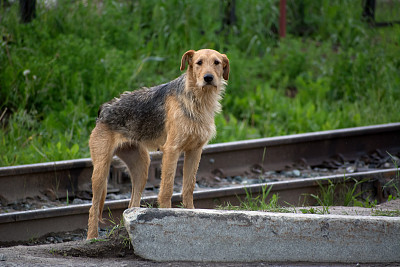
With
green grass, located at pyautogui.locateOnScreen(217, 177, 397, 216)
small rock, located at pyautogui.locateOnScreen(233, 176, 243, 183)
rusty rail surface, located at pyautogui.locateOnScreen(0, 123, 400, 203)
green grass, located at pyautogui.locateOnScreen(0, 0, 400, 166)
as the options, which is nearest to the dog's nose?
green grass, located at pyautogui.locateOnScreen(217, 177, 397, 216)

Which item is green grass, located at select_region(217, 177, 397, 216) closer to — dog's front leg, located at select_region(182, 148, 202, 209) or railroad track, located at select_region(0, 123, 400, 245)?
railroad track, located at select_region(0, 123, 400, 245)

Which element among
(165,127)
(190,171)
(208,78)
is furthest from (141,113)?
(208,78)

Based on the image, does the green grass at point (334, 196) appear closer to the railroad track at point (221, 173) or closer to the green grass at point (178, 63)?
the railroad track at point (221, 173)

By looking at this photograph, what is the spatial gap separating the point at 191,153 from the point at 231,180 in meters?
2.56

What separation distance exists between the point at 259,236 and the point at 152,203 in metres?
1.90

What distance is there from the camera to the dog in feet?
16.8

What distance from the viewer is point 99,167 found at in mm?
5680

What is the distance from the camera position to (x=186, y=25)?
38.9 feet

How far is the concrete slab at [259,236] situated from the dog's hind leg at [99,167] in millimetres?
1154

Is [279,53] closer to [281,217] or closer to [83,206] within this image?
[83,206]

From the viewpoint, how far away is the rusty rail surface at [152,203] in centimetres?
571

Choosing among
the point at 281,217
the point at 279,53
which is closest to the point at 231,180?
the point at 281,217

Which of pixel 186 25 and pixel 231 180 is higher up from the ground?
pixel 186 25

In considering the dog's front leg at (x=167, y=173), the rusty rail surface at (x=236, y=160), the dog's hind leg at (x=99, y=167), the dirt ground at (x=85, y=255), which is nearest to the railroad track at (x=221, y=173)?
the rusty rail surface at (x=236, y=160)
